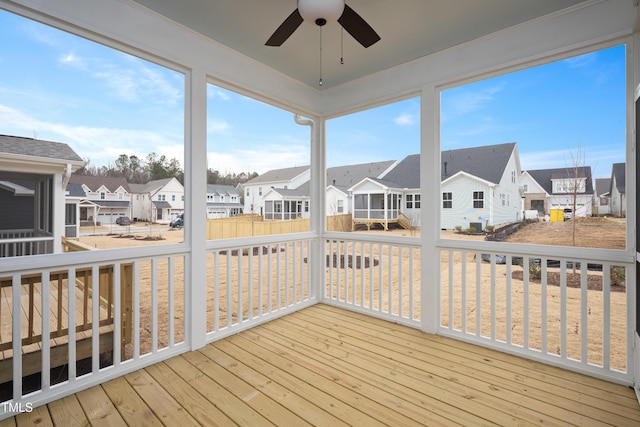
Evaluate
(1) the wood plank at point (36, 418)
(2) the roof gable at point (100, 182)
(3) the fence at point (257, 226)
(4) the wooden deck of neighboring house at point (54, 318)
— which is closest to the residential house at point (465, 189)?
(3) the fence at point (257, 226)

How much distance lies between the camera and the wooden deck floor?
182 centimetres

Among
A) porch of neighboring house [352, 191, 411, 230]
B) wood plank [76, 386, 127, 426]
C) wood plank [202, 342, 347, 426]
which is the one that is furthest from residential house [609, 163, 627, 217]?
wood plank [76, 386, 127, 426]

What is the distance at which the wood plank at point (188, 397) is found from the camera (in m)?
1.81

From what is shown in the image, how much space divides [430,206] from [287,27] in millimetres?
1988

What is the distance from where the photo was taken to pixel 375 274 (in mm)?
3854

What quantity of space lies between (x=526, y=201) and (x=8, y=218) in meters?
3.76

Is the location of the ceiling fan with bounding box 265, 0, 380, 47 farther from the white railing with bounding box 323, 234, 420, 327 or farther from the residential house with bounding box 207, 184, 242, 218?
the white railing with bounding box 323, 234, 420, 327

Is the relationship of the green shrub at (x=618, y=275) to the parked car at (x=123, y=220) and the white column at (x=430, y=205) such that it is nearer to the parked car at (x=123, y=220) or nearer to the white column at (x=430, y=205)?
the white column at (x=430, y=205)

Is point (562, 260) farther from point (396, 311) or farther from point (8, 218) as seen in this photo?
point (8, 218)

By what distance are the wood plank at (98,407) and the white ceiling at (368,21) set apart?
2706 millimetres

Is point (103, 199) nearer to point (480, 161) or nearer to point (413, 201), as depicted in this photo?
point (413, 201)

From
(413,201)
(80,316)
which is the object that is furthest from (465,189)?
(80,316)

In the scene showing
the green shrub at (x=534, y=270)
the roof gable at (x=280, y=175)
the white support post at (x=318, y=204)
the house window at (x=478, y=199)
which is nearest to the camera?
the green shrub at (x=534, y=270)

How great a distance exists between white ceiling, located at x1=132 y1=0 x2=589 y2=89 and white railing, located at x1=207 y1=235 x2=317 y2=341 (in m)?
1.82
